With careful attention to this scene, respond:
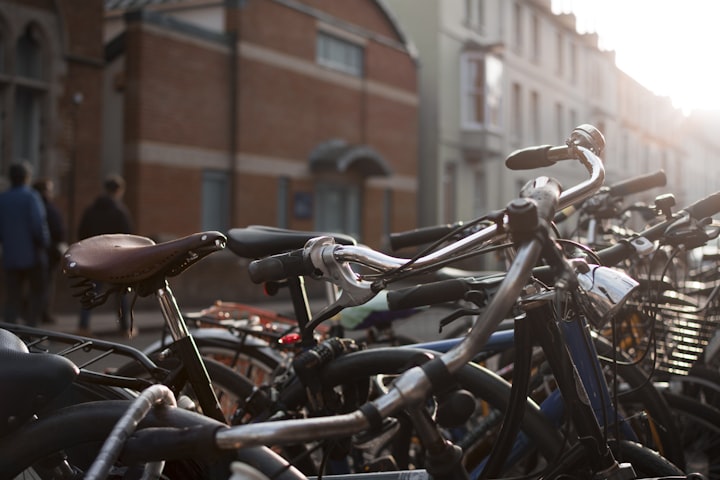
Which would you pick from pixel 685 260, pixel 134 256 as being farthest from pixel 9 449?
pixel 685 260

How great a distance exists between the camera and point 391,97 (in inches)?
965

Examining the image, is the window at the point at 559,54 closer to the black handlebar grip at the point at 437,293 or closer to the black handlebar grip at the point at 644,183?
the black handlebar grip at the point at 644,183

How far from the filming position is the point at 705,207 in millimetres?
2861

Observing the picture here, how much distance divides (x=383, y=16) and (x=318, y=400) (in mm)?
22782

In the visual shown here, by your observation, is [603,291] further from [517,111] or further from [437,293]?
[517,111]

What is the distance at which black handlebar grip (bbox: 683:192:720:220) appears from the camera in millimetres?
2859

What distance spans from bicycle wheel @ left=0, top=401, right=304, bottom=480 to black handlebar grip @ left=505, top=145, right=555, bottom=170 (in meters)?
1.11

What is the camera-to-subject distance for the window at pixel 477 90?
2859 cm

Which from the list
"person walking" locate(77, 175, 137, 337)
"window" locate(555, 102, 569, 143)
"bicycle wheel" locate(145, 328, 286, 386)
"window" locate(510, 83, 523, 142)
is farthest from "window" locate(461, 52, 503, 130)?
"bicycle wheel" locate(145, 328, 286, 386)

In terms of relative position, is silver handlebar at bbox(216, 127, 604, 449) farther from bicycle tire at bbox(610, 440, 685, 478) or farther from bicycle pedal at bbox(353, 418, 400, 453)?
bicycle pedal at bbox(353, 418, 400, 453)

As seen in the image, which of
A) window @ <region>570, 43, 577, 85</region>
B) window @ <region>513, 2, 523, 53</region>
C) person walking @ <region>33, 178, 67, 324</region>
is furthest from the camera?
window @ <region>570, 43, 577, 85</region>

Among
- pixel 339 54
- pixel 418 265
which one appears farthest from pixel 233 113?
pixel 418 265

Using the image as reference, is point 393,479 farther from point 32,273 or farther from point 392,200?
point 392,200

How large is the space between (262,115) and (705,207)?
1716cm
